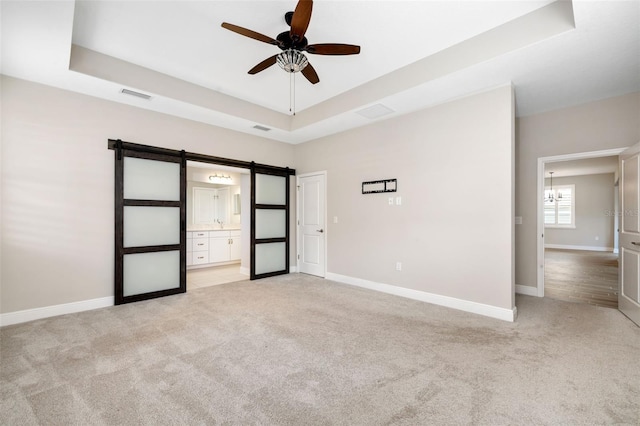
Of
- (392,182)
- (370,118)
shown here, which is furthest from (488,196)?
(370,118)

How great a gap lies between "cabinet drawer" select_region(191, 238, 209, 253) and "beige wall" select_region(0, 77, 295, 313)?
252 cm

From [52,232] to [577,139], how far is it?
705cm

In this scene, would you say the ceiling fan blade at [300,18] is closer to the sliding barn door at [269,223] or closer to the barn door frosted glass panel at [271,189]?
the sliding barn door at [269,223]

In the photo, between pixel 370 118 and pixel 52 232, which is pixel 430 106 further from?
pixel 52 232

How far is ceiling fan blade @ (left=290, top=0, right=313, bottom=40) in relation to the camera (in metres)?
2.07

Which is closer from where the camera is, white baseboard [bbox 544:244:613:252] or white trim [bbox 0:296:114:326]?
white trim [bbox 0:296:114:326]

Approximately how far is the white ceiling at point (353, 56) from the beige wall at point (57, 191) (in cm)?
28

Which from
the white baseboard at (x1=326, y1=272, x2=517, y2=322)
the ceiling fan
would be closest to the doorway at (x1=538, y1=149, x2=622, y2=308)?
the white baseboard at (x1=326, y1=272, x2=517, y2=322)

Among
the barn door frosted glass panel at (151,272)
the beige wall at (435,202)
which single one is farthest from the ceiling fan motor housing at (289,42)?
the barn door frosted glass panel at (151,272)

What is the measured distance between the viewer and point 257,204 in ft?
18.1

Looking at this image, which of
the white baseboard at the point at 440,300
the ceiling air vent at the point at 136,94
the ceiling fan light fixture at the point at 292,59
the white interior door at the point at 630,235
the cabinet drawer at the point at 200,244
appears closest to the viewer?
the ceiling fan light fixture at the point at 292,59

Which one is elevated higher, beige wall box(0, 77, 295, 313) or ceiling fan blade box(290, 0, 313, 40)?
ceiling fan blade box(290, 0, 313, 40)

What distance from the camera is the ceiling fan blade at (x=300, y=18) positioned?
2.07 m

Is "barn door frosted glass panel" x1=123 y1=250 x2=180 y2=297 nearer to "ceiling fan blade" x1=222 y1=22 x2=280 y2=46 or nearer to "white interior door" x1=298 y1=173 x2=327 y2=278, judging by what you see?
"white interior door" x1=298 y1=173 x2=327 y2=278
